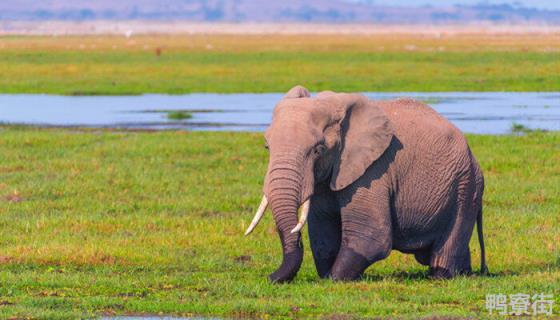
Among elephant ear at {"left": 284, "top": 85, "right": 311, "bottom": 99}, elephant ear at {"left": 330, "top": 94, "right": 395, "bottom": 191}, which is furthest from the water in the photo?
elephant ear at {"left": 284, "top": 85, "right": 311, "bottom": 99}

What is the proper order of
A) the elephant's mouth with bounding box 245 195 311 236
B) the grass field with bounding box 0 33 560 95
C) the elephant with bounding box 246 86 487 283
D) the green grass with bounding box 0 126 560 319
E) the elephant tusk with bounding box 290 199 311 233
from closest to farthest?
1. the elephant tusk with bounding box 290 199 311 233
2. the elephant's mouth with bounding box 245 195 311 236
3. the green grass with bounding box 0 126 560 319
4. the elephant with bounding box 246 86 487 283
5. the grass field with bounding box 0 33 560 95

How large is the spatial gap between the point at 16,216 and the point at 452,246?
7.18 meters

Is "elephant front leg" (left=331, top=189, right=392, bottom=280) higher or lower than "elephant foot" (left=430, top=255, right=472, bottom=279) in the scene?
higher

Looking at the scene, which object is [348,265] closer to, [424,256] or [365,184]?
[365,184]

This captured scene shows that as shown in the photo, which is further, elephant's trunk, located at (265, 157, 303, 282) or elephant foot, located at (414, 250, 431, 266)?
elephant foot, located at (414, 250, 431, 266)

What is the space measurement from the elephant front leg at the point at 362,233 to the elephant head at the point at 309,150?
0.33 m

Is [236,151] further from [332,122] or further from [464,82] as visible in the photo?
[464,82]

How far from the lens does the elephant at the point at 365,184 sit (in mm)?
10953

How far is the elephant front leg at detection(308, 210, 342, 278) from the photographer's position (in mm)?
12039

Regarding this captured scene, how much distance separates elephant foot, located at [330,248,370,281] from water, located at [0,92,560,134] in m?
19.1

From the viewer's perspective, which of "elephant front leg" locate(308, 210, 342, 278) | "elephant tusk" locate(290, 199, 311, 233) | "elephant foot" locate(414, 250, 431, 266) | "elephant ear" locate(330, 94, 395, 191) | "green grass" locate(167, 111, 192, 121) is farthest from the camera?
"green grass" locate(167, 111, 192, 121)

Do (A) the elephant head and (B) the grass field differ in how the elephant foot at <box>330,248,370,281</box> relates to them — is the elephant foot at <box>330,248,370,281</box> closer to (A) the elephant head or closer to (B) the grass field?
(A) the elephant head

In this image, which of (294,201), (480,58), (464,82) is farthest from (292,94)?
(480,58)

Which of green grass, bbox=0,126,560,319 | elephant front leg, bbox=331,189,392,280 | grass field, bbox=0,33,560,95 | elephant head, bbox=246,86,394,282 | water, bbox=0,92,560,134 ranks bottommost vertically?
grass field, bbox=0,33,560,95
